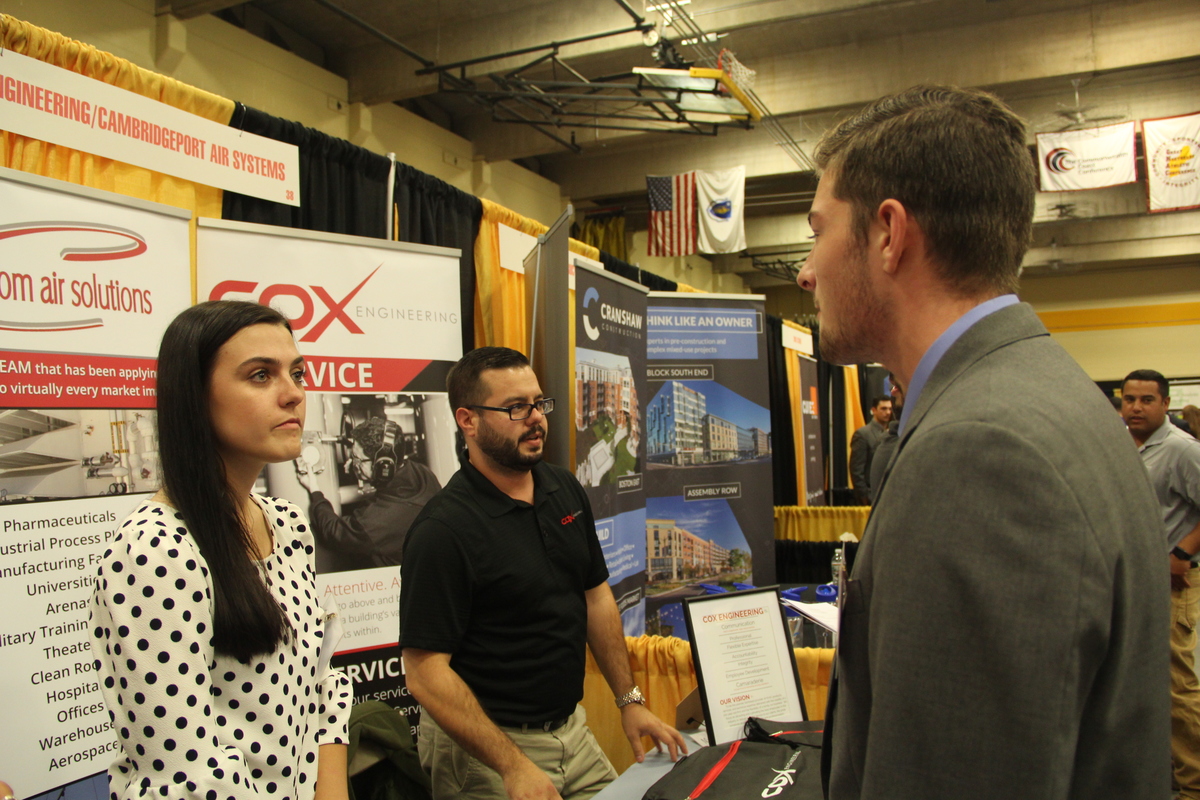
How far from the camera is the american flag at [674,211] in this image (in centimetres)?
825

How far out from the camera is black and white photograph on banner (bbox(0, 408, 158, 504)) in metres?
1.80

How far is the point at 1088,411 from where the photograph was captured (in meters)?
0.65

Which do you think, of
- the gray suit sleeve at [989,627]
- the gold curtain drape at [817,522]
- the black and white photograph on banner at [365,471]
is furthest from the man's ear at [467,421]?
the gold curtain drape at [817,522]

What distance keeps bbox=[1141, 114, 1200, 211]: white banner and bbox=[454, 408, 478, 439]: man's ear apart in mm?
7804

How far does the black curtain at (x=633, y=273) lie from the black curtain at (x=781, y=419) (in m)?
2.36

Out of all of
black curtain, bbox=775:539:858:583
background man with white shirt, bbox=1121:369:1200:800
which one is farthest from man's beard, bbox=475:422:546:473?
black curtain, bbox=775:539:858:583

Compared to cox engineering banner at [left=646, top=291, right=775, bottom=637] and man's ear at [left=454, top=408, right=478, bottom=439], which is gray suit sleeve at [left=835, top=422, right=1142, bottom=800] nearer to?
man's ear at [left=454, top=408, right=478, bottom=439]

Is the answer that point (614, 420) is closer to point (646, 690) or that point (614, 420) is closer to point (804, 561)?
point (646, 690)

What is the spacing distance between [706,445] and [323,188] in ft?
9.21

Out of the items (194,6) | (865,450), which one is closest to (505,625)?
(194,6)

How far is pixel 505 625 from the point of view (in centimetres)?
188

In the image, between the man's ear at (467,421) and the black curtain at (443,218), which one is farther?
the black curtain at (443,218)

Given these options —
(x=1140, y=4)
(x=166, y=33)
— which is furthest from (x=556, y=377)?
Answer: (x=1140, y=4)

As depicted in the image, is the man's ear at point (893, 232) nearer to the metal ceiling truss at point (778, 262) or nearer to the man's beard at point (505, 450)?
the man's beard at point (505, 450)
